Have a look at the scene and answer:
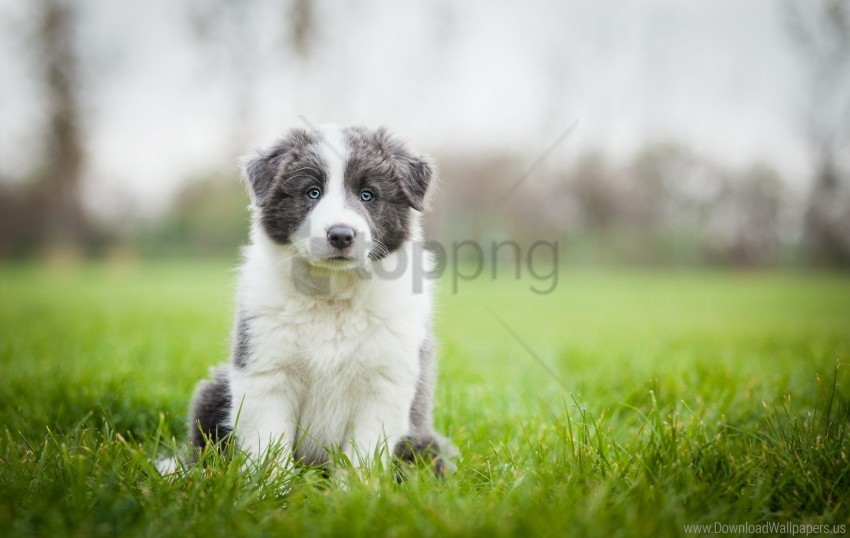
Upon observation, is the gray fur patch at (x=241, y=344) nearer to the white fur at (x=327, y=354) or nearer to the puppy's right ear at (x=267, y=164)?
the white fur at (x=327, y=354)

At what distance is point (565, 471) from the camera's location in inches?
92.0

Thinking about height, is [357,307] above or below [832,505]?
above

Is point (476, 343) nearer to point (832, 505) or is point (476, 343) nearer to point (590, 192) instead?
point (832, 505)

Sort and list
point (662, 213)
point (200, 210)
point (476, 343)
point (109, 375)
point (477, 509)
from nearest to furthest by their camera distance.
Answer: point (477, 509) < point (109, 375) < point (476, 343) < point (662, 213) < point (200, 210)

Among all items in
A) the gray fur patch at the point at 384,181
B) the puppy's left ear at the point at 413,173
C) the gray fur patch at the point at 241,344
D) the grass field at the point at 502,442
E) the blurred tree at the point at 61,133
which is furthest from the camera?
the blurred tree at the point at 61,133

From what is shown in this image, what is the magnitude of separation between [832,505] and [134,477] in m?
2.50

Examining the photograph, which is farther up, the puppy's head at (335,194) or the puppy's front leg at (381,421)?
the puppy's head at (335,194)

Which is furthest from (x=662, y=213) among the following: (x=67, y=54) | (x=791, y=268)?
(x=67, y=54)

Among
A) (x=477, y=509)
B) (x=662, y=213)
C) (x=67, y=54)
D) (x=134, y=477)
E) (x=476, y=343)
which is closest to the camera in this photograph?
(x=477, y=509)

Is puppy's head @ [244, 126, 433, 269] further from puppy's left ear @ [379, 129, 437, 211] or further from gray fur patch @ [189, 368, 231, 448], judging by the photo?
gray fur patch @ [189, 368, 231, 448]

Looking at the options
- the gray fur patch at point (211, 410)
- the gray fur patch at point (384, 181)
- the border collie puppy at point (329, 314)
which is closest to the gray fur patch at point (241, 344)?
the border collie puppy at point (329, 314)

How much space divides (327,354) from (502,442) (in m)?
0.89

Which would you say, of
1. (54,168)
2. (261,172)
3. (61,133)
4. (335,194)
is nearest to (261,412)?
(335,194)

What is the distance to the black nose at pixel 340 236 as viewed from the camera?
101 inches
